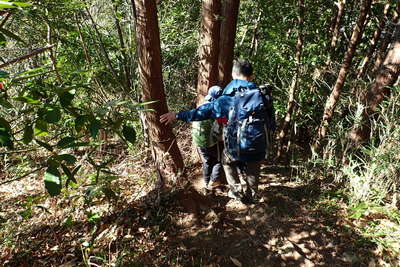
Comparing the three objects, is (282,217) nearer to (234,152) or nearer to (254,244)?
(254,244)

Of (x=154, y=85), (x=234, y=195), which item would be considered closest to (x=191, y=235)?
(x=234, y=195)

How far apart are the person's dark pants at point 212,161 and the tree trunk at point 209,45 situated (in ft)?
2.69

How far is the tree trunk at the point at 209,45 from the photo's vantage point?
11.4 ft

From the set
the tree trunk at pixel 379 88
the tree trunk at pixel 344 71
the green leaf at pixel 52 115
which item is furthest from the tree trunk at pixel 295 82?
the green leaf at pixel 52 115

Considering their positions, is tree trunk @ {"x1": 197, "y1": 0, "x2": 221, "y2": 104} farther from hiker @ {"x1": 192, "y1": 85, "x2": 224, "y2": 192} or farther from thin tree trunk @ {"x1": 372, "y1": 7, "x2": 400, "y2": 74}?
thin tree trunk @ {"x1": 372, "y1": 7, "x2": 400, "y2": 74}

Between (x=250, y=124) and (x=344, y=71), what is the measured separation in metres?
1.83

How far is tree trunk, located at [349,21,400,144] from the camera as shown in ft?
11.3

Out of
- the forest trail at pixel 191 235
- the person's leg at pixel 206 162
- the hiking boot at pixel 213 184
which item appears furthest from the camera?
the hiking boot at pixel 213 184

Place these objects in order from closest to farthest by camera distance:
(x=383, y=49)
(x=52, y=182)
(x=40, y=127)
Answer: (x=52, y=182) → (x=40, y=127) → (x=383, y=49)

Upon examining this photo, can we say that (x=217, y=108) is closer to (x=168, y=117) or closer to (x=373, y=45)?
(x=168, y=117)

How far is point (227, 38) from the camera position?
3824mm

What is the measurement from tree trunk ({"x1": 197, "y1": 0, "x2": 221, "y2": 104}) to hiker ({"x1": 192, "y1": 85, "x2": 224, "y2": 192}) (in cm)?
45

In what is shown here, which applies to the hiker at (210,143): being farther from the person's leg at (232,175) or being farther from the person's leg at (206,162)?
the person's leg at (232,175)

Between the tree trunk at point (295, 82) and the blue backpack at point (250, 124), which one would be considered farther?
the tree trunk at point (295, 82)
